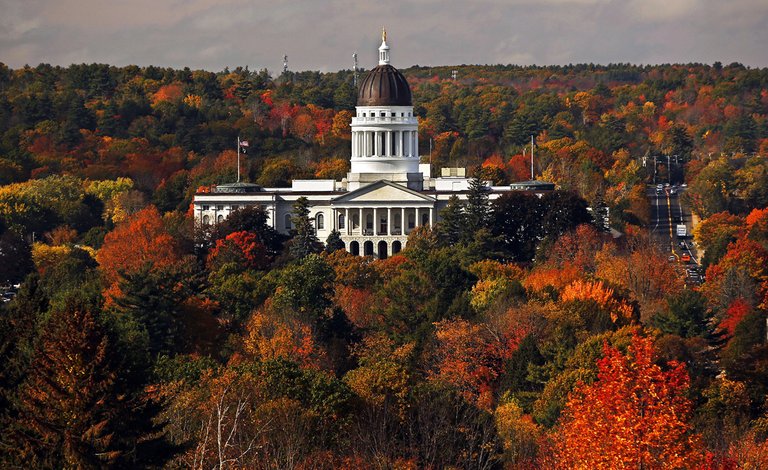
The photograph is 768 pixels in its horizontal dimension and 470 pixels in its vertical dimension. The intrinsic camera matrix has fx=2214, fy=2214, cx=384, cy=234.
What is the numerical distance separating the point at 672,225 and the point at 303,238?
4050cm

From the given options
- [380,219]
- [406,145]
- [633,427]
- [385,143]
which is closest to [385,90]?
[385,143]

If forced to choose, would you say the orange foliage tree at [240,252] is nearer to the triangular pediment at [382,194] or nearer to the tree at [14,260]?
the tree at [14,260]

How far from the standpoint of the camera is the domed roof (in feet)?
507

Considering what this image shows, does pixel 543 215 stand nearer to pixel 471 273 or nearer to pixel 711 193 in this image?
pixel 471 273

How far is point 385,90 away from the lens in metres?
155

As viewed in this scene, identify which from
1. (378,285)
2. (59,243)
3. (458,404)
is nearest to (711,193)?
(59,243)

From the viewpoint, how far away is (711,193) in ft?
547

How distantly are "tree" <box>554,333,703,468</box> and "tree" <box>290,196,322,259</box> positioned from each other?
6858cm

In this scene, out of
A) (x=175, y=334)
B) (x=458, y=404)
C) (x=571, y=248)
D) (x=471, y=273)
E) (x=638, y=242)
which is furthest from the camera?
(x=638, y=242)

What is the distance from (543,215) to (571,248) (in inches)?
209

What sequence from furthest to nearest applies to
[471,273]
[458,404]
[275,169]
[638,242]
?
1. [275,169]
2. [638,242]
3. [471,273]
4. [458,404]

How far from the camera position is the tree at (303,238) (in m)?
125

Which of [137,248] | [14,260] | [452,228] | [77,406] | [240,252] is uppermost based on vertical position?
[452,228]

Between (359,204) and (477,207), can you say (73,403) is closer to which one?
(477,207)
